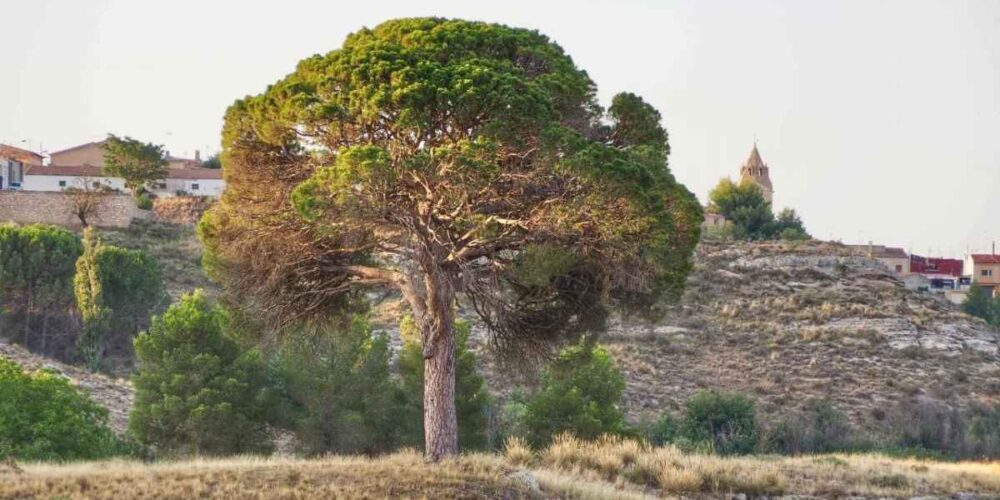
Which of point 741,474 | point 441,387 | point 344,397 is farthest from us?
point 344,397

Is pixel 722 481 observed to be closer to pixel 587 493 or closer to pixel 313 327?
pixel 587 493

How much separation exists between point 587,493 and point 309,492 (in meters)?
4.62

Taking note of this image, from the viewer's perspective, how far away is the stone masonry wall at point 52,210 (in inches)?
2837

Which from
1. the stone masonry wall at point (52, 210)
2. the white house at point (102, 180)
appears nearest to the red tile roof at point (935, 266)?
the white house at point (102, 180)

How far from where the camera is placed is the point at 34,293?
2189 inches

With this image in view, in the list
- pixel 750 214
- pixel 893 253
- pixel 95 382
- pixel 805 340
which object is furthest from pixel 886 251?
pixel 95 382

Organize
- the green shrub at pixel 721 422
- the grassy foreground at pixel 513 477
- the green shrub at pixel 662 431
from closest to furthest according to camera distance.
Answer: the grassy foreground at pixel 513 477
the green shrub at pixel 662 431
the green shrub at pixel 721 422

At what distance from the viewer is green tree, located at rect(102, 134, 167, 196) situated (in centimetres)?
7981

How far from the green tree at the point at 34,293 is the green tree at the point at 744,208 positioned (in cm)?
4945

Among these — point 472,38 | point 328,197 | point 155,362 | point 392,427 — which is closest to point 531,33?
point 472,38

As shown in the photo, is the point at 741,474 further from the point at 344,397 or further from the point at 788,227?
the point at 788,227

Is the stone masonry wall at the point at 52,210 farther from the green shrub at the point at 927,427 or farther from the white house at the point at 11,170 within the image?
the green shrub at the point at 927,427

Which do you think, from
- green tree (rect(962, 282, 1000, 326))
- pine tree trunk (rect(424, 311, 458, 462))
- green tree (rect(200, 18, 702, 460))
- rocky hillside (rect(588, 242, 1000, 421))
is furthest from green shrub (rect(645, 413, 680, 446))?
green tree (rect(962, 282, 1000, 326))

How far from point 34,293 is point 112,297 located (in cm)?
371
